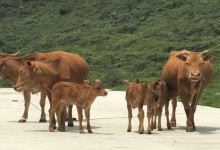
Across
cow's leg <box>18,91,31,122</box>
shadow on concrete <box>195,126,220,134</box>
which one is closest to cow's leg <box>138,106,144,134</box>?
shadow on concrete <box>195,126,220,134</box>

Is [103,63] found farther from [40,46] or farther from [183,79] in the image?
[183,79]

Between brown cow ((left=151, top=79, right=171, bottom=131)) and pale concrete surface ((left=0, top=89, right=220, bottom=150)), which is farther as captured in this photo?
brown cow ((left=151, top=79, right=171, bottom=131))

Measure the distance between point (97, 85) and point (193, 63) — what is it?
6.60 feet

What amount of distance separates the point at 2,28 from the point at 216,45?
2303cm

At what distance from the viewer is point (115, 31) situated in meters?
50.6

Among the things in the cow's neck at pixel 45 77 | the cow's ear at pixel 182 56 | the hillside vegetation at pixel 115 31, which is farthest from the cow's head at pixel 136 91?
the hillside vegetation at pixel 115 31

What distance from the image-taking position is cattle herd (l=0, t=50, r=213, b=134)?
12875 millimetres

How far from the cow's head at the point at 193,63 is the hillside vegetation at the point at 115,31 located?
1817 centimetres

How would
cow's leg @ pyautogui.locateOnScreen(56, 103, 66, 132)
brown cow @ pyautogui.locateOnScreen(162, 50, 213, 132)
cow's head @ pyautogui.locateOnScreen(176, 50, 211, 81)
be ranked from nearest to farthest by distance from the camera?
cow's head @ pyautogui.locateOnScreen(176, 50, 211, 81) → brown cow @ pyautogui.locateOnScreen(162, 50, 213, 132) → cow's leg @ pyautogui.locateOnScreen(56, 103, 66, 132)

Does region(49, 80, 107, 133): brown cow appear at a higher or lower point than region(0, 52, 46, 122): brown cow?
lower

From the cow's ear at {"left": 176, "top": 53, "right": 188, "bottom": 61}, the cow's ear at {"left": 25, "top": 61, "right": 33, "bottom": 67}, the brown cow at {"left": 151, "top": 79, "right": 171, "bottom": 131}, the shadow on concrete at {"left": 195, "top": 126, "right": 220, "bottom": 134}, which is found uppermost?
the cow's ear at {"left": 176, "top": 53, "right": 188, "bottom": 61}

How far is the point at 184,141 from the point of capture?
11.8 meters

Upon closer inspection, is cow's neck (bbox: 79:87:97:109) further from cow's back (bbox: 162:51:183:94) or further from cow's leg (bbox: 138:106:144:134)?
cow's back (bbox: 162:51:183:94)

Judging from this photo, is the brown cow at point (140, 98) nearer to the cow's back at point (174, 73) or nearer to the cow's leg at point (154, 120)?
the cow's leg at point (154, 120)
